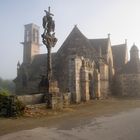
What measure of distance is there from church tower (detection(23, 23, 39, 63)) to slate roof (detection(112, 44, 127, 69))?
16.6 meters

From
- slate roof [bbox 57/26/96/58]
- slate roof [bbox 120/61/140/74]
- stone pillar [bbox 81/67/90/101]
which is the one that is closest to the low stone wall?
stone pillar [bbox 81/67/90/101]

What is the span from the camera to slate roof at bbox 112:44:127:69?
130 feet

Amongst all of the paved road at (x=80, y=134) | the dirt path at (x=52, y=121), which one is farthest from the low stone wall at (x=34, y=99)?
the paved road at (x=80, y=134)

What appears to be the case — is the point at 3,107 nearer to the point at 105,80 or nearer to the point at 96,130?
the point at 96,130

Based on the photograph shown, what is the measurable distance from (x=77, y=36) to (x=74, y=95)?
12.0 meters

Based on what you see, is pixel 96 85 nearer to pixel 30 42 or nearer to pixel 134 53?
pixel 134 53

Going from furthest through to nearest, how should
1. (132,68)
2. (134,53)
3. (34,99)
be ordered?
(134,53)
(132,68)
(34,99)

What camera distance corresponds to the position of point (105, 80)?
32188 mm

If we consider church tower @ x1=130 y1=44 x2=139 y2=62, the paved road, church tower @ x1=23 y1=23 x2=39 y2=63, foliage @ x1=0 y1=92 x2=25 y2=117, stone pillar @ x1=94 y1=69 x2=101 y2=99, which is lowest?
the paved road

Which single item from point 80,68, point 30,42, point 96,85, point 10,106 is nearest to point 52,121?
point 10,106

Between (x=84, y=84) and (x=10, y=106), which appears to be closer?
(x=10, y=106)

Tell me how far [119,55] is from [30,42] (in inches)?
743

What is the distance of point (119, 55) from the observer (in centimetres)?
4094

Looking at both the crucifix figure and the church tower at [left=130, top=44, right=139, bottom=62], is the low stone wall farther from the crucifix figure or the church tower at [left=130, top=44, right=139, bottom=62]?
the church tower at [left=130, top=44, right=139, bottom=62]
